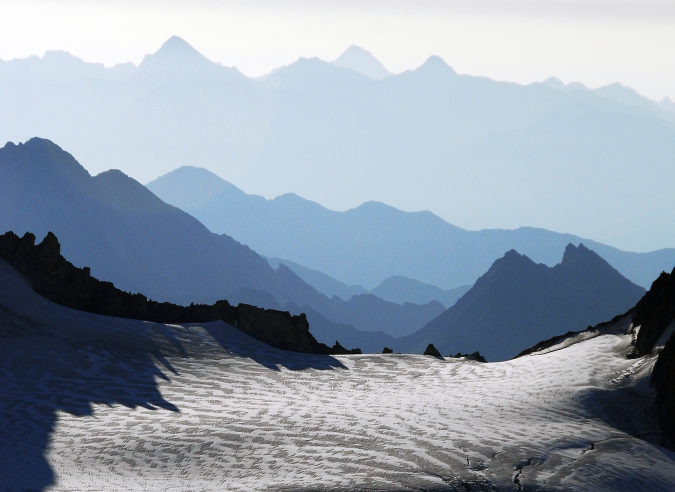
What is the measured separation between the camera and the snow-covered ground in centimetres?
2439

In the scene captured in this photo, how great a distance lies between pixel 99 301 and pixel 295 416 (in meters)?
33.0

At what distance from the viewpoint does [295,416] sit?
102 ft

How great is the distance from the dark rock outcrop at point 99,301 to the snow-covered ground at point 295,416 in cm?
753

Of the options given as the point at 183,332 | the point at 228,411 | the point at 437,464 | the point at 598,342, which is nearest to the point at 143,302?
the point at 183,332

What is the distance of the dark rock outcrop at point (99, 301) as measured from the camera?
5631 centimetres

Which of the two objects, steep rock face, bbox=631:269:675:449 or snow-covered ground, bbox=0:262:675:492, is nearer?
snow-covered ground, bbox=0:262:675:492

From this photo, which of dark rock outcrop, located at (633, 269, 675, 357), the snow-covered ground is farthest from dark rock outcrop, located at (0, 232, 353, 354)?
dark rock outcrop, located at (633, 269, 675, 357)

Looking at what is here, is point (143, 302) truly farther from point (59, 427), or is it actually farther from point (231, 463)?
point (231, 463)

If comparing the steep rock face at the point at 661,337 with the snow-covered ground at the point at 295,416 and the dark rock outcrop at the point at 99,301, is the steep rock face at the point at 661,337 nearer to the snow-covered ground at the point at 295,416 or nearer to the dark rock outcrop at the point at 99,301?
the snow-covered ground at the point at 295,416

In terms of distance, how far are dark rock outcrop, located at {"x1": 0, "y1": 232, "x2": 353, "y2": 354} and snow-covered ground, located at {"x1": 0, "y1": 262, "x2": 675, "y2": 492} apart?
7527mm

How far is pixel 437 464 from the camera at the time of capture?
25.4 metres

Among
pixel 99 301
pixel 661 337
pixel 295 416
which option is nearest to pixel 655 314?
pixel 661 337

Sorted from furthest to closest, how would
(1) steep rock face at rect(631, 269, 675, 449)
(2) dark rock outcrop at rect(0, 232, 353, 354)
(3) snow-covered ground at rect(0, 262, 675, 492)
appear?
(2) dark rock outcrop at rect(0, 232, 353, 354) < (1) steep rock face at rect(631, 269, 675, 449) < (3) snow-covered ground at rect(0, 262, 675, 492)

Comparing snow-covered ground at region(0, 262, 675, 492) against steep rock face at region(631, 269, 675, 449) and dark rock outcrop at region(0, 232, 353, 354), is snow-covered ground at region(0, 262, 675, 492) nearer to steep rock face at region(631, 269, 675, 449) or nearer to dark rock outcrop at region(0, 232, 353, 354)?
steep rock face at region(631, 269, 675, 449)
